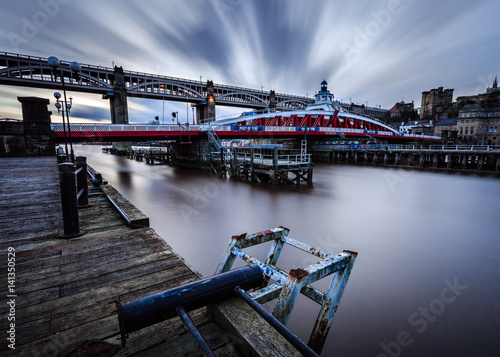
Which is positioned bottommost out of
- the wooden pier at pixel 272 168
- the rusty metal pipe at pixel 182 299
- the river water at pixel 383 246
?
the river water at pixel 383 246

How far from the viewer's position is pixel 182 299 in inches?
66.8

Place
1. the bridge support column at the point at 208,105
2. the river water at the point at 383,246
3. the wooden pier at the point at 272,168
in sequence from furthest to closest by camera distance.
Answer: the bridge support column at the point at 208,105 < the wooden pier at the point at 272,168 < the river water at the point at 383,246

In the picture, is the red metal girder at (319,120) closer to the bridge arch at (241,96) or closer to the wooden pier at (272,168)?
the bridge arch at (241,96)

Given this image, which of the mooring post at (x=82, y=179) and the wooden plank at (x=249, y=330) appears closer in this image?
Answer: the wooden plank at (x=249, y=330)

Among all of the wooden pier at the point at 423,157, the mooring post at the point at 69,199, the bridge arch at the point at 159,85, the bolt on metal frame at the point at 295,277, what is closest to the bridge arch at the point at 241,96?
the bridge arch at the point at 159,85

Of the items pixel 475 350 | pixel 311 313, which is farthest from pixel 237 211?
pixel 475 350

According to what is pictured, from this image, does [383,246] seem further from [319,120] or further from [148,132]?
[319,120]

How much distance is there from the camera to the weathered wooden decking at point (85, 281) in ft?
6.29

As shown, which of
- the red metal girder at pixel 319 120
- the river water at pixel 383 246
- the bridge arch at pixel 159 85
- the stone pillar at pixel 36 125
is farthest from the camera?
the bridge arch at pixel 159 85

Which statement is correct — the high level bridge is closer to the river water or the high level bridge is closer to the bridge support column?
the bridge support column

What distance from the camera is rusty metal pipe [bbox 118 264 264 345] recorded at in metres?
1.54

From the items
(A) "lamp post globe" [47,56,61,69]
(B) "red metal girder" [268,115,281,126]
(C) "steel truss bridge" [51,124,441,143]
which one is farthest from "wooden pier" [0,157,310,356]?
(B) "red metal girder" [268,115,281,126]

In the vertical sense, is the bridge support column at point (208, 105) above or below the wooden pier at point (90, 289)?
above

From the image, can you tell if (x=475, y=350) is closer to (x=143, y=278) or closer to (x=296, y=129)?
(x=143, y=278)
